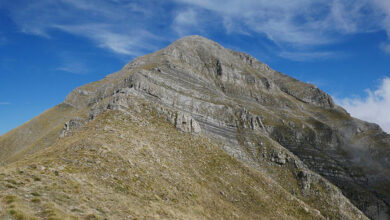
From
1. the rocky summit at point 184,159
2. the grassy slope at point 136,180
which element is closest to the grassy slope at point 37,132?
the rocky summit at point 184,159

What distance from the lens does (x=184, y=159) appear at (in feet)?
196

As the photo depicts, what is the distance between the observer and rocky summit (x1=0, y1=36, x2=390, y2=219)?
90.6ft

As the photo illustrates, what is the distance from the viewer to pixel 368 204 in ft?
375

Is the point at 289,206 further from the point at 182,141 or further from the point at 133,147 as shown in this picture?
the point at 133,147

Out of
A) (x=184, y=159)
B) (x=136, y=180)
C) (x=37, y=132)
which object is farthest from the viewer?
(x=37, y=132)

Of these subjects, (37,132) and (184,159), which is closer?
(184,159)

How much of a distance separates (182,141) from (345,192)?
9775cm

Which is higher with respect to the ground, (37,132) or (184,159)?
(37,132)

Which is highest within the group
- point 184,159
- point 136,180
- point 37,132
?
point 37,132

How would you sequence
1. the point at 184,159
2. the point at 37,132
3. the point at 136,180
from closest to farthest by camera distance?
the point at 136,180 → the point at 184,159 → the point at 37,132

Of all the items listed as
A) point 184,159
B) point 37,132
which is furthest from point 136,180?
point 37,132

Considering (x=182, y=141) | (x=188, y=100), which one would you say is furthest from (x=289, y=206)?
(x=188, y=100)

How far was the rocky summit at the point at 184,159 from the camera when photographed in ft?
90.6

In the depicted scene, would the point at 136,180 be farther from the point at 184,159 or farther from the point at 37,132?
the point at 37,132
